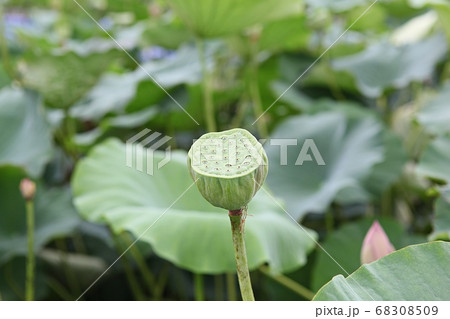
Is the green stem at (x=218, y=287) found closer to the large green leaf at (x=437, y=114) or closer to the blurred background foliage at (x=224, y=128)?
the blurred background foliage at (x=224, y=128)

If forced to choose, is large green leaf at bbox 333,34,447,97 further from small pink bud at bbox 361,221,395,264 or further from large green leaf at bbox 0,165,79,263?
small pink bud at bbox 361,221,395,264

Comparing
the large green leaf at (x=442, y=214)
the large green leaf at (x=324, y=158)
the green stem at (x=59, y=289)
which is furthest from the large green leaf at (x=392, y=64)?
the green stem at (x=59, y=289)

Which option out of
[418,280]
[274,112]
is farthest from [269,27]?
[418,280]

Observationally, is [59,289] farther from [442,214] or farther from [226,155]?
[226,155]

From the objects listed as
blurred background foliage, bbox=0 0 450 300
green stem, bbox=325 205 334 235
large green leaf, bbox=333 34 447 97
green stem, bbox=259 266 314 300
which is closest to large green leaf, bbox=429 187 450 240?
blurred background foliage, bbox=0 0 450 300

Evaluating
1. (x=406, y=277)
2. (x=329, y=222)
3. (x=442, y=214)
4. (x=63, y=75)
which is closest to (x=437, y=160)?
(x=442, y=214)
